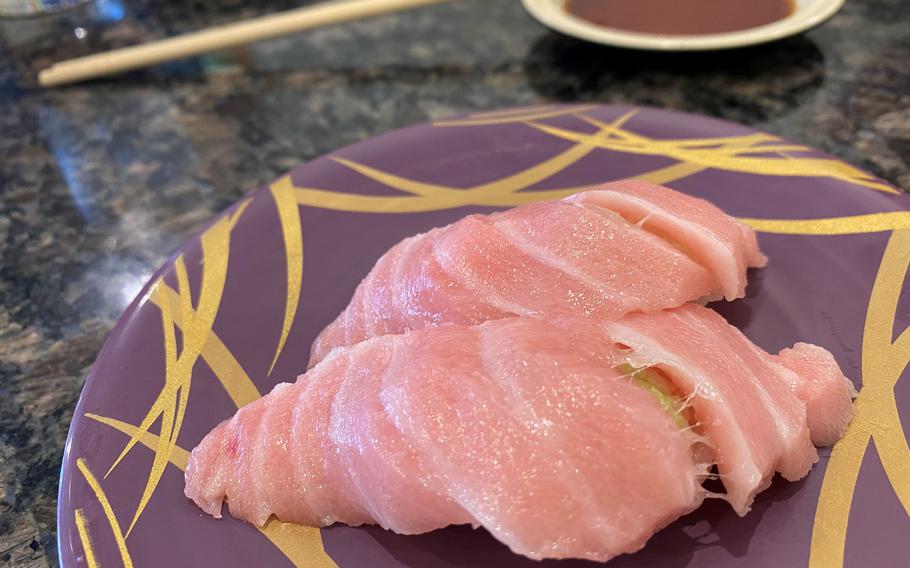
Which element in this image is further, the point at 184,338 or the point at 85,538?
the point at 184,338

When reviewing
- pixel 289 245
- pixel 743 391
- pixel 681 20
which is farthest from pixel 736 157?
pixel 289 245

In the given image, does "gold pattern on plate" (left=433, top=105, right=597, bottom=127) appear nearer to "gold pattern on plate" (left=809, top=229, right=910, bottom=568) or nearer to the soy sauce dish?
the soy sauce dish

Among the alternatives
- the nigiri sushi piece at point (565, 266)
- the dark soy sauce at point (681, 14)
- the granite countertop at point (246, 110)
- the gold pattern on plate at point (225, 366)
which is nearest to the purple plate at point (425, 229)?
the gold pattern on plate at point (225, 366)

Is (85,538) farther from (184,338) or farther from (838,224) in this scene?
(838,224)

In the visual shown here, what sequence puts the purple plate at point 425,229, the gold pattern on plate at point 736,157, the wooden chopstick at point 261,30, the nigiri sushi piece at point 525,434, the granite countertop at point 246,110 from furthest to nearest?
the wooden chopstick at point 261,30 → the granite countertop at point 246,110 → the gold pattern on plate at point 736,157 → the purple plate at point 425,229 → the nigiri sushi piece at point 525,434

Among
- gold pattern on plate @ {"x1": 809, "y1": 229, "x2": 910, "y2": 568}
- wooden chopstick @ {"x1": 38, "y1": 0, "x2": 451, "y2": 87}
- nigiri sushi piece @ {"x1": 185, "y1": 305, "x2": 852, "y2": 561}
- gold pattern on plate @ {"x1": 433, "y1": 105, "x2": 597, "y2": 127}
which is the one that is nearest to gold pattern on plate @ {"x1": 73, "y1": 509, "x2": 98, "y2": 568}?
nigiri sushi piece @ {"x1": 185, "y1": 305, "x2": 852, "y2": 561}

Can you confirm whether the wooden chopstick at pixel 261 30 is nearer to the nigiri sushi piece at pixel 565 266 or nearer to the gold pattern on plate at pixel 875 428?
the nigiri sushi piece at pixel 565 266

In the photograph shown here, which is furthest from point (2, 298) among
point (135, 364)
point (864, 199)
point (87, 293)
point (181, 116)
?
point (864, 199)
